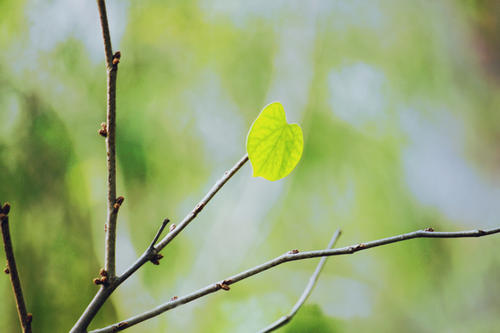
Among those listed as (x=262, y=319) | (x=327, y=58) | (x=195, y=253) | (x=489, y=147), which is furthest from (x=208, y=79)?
(x=489, y=147)

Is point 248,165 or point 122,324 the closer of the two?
point 122,324

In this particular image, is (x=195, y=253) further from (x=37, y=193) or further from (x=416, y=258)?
(x=416, y=258)

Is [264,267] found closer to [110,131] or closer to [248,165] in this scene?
[110,131]

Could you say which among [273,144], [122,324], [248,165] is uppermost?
[248,165]

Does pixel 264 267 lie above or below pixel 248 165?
below

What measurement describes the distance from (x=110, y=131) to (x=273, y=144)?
13 cm

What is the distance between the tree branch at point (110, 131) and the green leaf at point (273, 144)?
0.11 metres

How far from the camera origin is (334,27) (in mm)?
885

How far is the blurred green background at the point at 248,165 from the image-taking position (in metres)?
0.74

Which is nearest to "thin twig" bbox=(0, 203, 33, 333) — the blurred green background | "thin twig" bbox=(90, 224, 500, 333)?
"thin twig" bbox=(90, 224, 500, 333)

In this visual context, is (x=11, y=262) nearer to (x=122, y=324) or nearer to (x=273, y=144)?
(x=122, y=324)

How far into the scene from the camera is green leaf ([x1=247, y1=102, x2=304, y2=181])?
0.31 metres

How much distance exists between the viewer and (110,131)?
0.30 metres

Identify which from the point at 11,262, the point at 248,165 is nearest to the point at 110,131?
the point at 11,262
